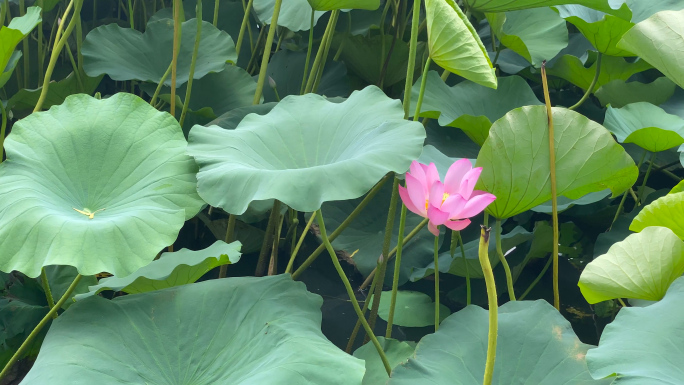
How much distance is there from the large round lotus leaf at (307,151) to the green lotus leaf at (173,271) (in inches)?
4.1

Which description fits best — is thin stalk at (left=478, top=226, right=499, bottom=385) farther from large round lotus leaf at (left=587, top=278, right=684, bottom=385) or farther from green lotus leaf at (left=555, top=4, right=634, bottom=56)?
green lotus leaf at (left=555, top=4, right=634, bottom=56)

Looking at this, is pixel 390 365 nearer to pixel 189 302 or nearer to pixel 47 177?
pixel 189 302

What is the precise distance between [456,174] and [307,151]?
9.9 inches

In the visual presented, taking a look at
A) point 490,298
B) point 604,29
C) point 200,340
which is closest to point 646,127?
point 604,29

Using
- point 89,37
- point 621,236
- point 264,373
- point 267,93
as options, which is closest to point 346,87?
point 267,93

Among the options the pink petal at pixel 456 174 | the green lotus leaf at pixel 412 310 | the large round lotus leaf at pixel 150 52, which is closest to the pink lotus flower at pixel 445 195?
the pink petal at pixel 456 174

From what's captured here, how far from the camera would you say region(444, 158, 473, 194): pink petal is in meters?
0.76

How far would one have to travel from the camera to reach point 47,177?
88cm

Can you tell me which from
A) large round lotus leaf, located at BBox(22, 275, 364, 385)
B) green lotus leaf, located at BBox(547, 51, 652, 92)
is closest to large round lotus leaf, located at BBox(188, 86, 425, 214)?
large round lotus leaf, located at BBox(22, 275, 364, 385)

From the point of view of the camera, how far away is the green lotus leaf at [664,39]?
1056mm

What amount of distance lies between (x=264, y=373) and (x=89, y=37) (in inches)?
46.2

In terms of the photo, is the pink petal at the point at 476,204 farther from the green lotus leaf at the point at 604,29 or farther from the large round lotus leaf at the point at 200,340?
the green lotus leaf at the point at 604,29

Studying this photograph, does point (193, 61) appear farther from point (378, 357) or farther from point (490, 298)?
point (490, 298)

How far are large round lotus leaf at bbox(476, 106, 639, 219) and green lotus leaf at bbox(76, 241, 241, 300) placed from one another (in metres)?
0.39
